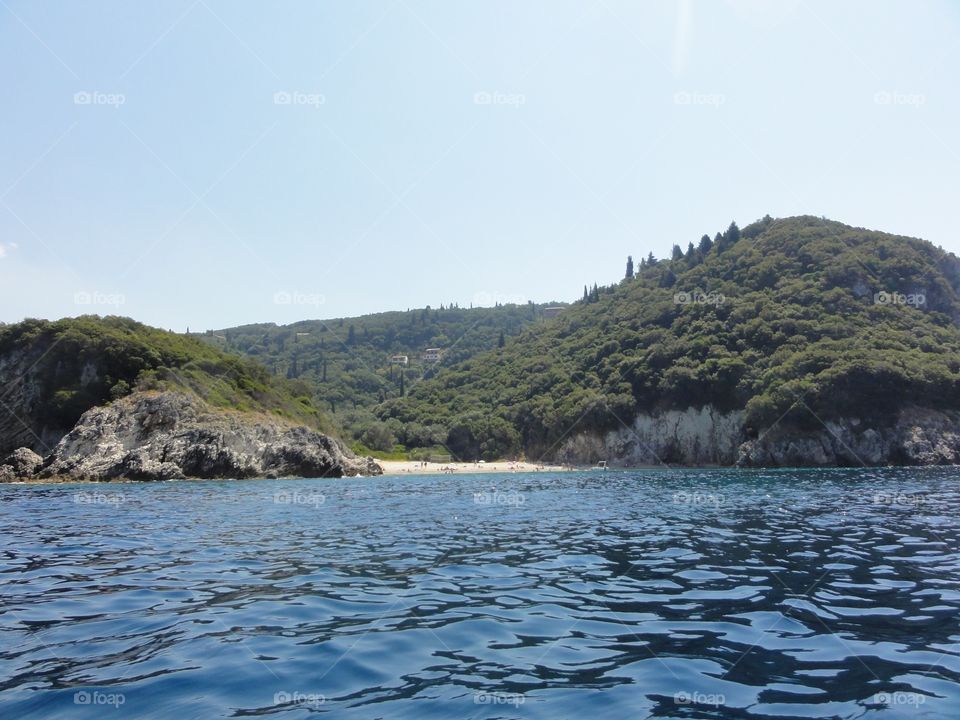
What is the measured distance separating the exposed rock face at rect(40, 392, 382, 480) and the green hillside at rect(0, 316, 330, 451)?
4.11 metres

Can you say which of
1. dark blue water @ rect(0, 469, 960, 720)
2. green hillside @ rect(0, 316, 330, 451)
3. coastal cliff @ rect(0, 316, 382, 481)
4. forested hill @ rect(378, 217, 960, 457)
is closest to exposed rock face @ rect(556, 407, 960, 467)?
forested hill @ rect(378, 217, 960, 457)

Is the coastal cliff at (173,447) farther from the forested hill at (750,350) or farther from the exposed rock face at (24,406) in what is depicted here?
the forested hill at (750,350)

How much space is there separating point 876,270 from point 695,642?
12575 cm

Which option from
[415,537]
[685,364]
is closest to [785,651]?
[415,537]

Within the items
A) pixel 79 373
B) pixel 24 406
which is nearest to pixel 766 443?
pixel 79 373

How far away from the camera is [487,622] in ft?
34.6

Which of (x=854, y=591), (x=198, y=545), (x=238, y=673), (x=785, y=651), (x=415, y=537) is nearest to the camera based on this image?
(x=238, y=673)

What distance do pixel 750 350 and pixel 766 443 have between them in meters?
18.5

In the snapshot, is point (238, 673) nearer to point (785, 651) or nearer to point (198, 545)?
point (785, 651)

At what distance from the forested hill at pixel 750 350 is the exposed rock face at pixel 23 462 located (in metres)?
74.6

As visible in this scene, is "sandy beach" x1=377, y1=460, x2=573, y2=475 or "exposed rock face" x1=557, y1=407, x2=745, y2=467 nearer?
"sandy beach" x1=377, y1=460, x2=573, y2=475

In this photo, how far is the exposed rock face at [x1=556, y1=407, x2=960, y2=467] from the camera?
3359 inches

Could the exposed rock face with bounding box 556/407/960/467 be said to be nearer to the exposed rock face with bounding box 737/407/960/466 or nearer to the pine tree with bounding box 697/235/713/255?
the exposed rock face with bounding box 737/407/960/466

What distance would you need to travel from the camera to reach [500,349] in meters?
173
